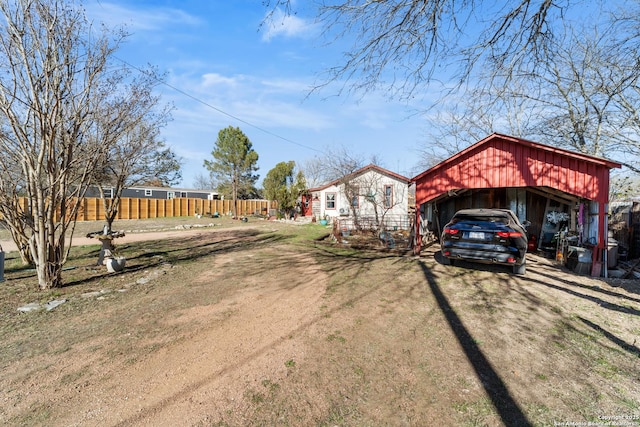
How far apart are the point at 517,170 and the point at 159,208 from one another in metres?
30.9

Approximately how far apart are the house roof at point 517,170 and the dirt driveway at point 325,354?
2519 mm

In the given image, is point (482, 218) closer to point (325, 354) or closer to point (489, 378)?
point (489, 378)

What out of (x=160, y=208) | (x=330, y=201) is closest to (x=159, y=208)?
(x=160, y=208)

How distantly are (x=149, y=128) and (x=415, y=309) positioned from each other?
364 inches

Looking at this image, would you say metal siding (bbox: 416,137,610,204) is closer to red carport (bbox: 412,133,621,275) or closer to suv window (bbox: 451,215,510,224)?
red carport (bbox: 412,133,621,275)

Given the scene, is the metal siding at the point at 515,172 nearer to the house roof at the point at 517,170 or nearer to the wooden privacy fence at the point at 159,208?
the house roof at the point at 517,170

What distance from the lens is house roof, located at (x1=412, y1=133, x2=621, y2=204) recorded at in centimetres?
671

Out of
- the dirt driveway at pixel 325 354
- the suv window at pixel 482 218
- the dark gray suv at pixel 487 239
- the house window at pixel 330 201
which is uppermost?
the house window at pixel 330 201

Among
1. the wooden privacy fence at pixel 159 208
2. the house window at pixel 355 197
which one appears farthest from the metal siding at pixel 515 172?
the wooden privacy fence at pixel 159 208

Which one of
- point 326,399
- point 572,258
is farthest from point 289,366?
point 572,258

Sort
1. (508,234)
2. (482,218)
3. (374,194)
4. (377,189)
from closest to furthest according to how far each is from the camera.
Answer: (508,234) < (482,218) < (374,194) < (377,189)

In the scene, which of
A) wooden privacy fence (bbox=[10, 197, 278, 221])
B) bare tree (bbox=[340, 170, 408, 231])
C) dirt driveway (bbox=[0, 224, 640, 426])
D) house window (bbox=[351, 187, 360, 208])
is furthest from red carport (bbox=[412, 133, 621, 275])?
wooden privacy fence (bbox=[10, 197, 278, 221])

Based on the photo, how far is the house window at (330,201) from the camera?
2179 centimetres

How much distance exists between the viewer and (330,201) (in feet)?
72.0
